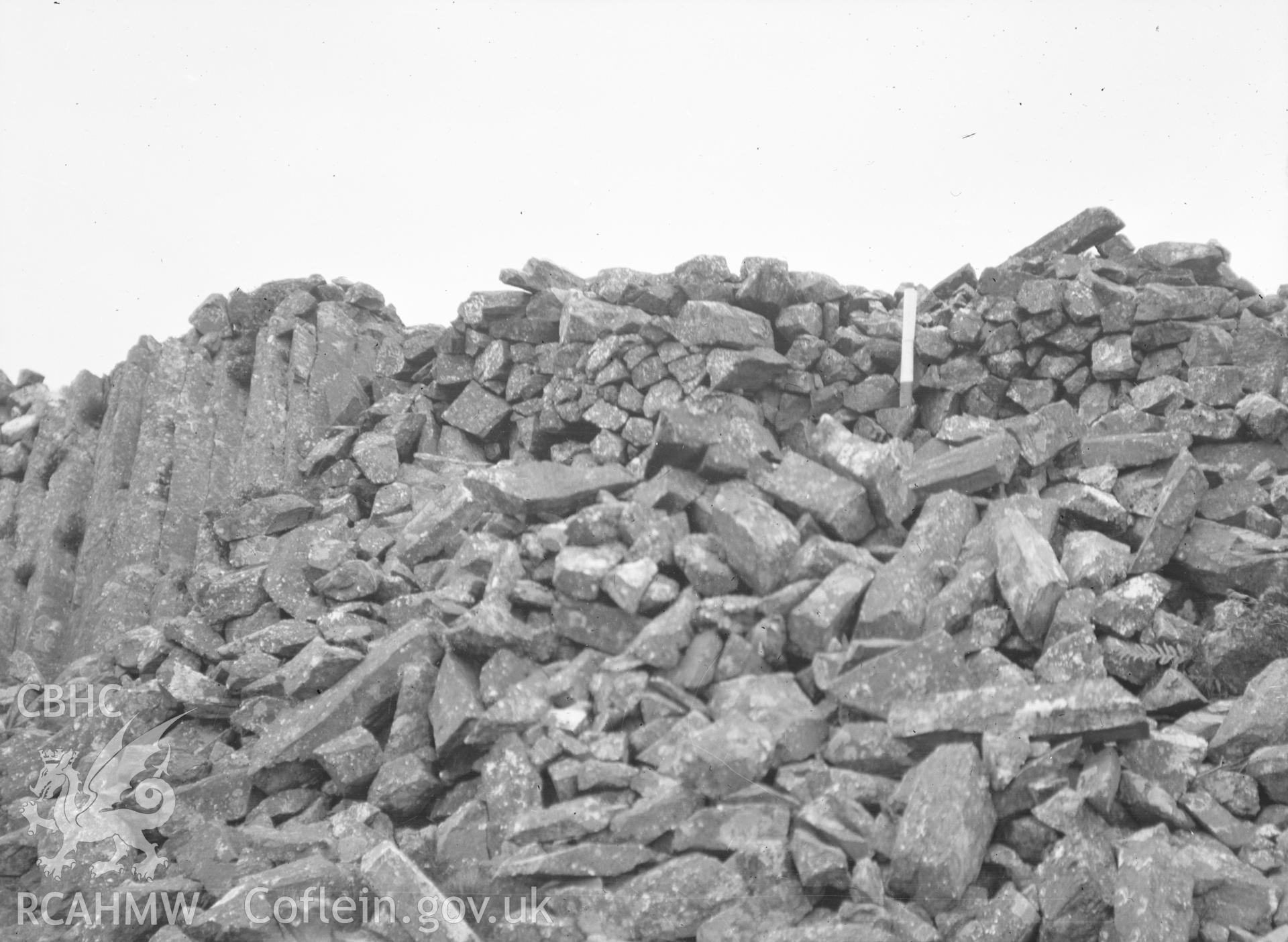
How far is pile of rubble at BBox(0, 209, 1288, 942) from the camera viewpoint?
22.4ft

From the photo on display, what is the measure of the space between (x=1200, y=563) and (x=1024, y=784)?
3830mm

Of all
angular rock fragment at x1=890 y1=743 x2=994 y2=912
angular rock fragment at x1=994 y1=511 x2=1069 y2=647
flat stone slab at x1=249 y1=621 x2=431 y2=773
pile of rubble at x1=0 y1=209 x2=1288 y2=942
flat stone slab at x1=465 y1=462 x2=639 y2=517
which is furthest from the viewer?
flat stone slab at x1=465 y1=462 x2=639 y2=517

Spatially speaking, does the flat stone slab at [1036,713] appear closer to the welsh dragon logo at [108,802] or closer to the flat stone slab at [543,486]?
the flat stone slab at [543,486]

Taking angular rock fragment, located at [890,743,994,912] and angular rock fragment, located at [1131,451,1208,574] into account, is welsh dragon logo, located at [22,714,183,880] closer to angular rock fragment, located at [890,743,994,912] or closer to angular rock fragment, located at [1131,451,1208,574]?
angular rock fragment, located at [890,743,994,912]

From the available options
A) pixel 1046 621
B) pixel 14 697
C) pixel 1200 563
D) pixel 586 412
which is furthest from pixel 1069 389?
pixel 14 697

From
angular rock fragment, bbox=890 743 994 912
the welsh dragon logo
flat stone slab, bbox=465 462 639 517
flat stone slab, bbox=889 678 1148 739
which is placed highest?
flat stone slab, bbox=465 462 639 517

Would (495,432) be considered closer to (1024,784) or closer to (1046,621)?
(1046,621)

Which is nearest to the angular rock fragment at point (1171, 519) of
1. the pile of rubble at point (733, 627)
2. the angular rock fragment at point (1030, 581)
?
the pile of rubble at point (733, 627)

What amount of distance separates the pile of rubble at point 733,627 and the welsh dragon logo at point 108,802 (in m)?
0.10

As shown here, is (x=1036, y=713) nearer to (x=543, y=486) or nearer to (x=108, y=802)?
(x=543, y=486)

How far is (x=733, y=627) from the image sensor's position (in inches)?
359

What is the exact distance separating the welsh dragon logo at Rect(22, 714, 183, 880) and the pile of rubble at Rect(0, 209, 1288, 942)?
0.10 m

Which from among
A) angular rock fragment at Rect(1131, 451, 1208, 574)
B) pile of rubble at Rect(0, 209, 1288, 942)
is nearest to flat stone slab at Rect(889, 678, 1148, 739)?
pile of rubble at Rect(0, 209, 1288, 942)

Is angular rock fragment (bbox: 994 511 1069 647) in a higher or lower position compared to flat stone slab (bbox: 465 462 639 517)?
lower
